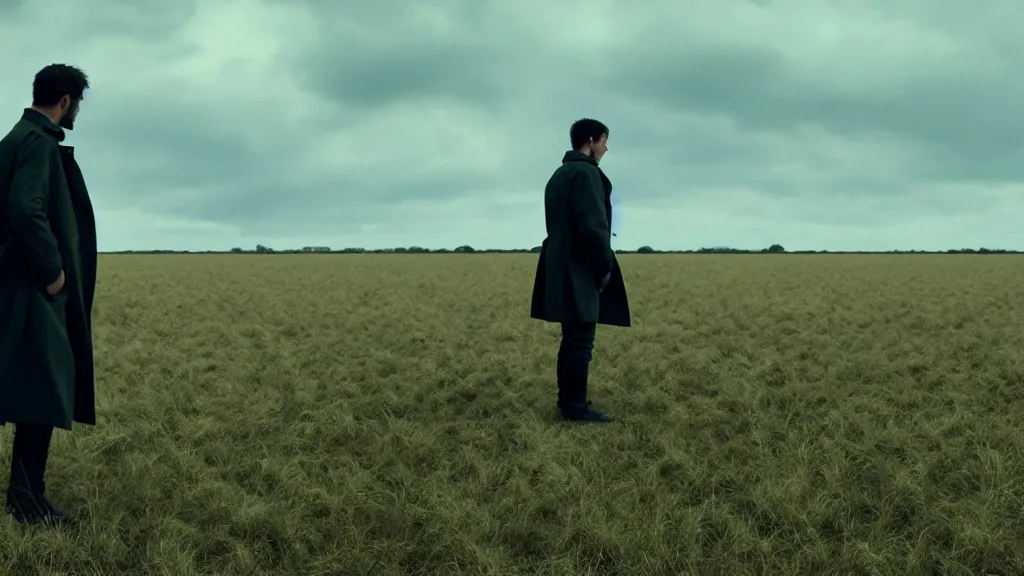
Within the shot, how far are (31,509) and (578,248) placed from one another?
14.3ft

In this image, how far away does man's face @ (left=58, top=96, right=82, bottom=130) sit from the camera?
12.9 feet

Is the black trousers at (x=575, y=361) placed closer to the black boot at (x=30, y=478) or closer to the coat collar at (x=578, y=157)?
the coat collar at (x=578, y=157)

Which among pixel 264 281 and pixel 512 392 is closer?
pixel 512 392

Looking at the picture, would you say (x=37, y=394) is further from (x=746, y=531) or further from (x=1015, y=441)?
(x=1015, y=441)

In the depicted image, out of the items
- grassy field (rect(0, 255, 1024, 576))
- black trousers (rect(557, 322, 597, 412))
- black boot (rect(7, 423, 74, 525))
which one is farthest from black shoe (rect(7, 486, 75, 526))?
black trousers (rect(557, 322, 597, 412))

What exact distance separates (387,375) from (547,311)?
11.6 feet

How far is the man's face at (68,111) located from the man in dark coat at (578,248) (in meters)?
3.64

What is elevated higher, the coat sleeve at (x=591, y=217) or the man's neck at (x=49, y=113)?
the man's neck at (x=49, y=113)

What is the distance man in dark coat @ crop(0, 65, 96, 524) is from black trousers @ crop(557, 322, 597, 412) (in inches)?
147

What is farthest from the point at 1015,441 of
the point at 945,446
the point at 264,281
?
the point at 264,281

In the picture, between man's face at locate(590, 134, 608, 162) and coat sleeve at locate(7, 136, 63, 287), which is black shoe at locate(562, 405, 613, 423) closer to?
man's face at locate(590, 134, 608, 162)

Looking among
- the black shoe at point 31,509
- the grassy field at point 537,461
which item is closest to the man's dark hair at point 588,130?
the grassy field at point 537,461

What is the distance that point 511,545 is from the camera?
3.91 metres

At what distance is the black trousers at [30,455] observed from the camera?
3.95 m
